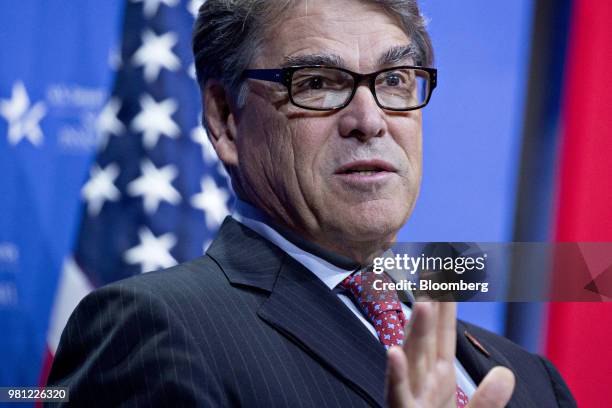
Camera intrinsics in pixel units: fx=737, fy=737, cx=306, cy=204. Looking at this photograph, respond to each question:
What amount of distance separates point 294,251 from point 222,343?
0.32 meters

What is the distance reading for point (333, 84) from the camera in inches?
56.8

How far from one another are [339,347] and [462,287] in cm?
28

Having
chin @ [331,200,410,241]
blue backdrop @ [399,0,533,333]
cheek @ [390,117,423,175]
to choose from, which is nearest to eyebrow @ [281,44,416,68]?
cheek @ [390,117,423,175]

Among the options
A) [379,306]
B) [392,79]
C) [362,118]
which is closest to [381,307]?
[379,306]

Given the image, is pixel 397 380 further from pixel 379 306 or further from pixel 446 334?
pixel 379 306

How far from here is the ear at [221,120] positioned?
1555mm

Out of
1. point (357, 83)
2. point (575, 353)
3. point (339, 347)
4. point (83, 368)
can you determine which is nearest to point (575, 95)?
point (575, 353)

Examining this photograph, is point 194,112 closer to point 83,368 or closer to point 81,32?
point 81,32

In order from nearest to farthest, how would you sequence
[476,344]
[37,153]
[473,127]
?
1. [476,344]
2. [37,153]
3. [473,127]

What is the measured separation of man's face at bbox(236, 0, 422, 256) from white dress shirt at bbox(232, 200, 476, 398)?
0.10ft

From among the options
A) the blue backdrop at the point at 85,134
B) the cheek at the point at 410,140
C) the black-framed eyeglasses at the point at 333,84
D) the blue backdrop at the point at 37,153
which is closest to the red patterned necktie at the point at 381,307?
the cheek at the point at 410,140

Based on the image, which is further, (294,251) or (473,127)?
(473,127)

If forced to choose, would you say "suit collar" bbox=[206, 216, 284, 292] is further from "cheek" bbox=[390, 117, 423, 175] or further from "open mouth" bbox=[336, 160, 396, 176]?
"cheek" bbox=[390, 117, 423, 175]

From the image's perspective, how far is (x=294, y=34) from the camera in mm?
1467
